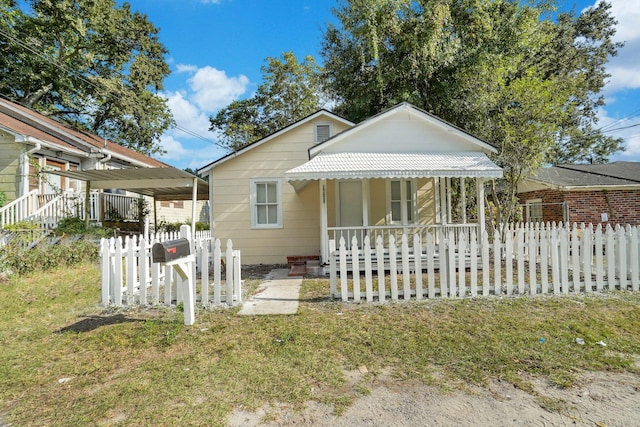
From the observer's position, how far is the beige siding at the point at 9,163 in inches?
450

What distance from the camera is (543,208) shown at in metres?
16.9

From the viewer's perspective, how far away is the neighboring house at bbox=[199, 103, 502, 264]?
998 cm

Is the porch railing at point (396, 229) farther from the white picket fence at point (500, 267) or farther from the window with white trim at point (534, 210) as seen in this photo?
the window with white trim at point (534, 210)

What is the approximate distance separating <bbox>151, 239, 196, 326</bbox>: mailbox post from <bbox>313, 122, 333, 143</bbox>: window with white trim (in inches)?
304

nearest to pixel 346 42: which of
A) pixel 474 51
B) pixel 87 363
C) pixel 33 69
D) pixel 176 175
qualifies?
pixel 474 51

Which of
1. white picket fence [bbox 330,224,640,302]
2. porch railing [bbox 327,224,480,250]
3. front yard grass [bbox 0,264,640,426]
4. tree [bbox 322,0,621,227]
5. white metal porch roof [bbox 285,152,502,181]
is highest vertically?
tree [bbox 322,0,621,227]

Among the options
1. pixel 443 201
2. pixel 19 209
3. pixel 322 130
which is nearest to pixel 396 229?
pixel 443 201

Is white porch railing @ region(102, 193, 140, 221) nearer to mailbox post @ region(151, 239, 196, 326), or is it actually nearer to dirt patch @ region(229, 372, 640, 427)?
mailbox post @ region(151, 239, 196, 326)

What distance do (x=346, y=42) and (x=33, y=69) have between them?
18.7 meters

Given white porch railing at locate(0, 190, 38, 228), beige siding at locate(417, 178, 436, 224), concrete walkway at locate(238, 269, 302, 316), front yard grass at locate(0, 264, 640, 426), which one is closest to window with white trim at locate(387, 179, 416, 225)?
beige siding at locate(417, 178, 436, 224)

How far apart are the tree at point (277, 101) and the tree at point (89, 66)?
17.6ft

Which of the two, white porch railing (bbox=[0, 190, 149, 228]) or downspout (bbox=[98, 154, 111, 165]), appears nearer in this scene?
white porch railing (bbox=[0, 190, 149, 228])

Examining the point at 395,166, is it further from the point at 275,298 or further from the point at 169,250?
the point at 169,250

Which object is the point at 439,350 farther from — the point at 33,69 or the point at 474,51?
the point at 33,69
